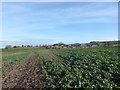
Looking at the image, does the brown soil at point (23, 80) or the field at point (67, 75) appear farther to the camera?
the brown soil at point (23, 80)

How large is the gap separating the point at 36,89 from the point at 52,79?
1263 millimetres

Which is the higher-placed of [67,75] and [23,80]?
[67,75]

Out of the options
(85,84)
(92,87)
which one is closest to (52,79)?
(85,84)

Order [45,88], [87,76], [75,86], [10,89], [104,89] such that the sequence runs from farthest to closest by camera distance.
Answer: [87,76] → [10,89] → [45,88] → [75,86] → [104,89]

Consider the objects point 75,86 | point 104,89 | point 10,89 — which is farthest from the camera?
point 10,89

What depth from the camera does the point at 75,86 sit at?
548 centimetres

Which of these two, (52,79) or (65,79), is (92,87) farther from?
(52,79)

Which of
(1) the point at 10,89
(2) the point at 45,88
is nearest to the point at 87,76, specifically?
(2) the point at 45,88

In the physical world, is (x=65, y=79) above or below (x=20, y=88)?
above

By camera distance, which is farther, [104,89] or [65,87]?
[65,87]

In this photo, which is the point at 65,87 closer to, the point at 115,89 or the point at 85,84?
the point at 85,84

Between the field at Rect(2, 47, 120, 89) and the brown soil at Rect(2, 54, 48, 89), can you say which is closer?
the field at Rect(2, 47, 120, 89)

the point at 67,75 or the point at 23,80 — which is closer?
the point at 67,75

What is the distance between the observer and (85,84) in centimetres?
569
